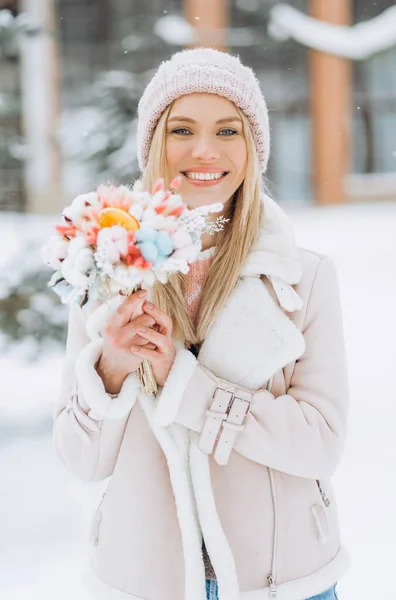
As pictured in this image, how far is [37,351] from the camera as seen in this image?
5020mm

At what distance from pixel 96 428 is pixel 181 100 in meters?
0.65

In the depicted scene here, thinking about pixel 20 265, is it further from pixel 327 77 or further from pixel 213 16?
pixel 327 77

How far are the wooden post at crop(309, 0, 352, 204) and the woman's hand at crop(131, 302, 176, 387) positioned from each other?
40.7 ft

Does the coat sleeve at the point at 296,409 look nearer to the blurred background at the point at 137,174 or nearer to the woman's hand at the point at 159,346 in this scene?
the woman's hand at the point at 159,346

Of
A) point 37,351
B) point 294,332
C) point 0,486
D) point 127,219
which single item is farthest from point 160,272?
point 37,351

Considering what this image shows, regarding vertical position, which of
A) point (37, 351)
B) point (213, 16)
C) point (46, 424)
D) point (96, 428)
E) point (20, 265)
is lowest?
point (46, 424)

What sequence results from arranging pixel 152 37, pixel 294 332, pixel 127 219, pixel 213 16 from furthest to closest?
pixel 213 16 → pixel 152 37 → pixel 294 332 → pixel 127 219

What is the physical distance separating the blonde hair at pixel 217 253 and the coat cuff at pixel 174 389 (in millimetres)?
93

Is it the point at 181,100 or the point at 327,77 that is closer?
the point at 181,100

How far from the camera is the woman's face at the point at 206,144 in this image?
1511 millimetres

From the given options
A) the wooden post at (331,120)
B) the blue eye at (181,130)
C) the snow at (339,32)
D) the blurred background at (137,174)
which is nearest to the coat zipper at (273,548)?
the blue eye at (181,130)

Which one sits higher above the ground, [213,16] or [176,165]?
[213,16]

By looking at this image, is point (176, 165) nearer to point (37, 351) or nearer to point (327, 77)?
point (37, 351)

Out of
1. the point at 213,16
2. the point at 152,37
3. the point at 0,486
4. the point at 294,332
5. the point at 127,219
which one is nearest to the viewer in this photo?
the point at 127,219
